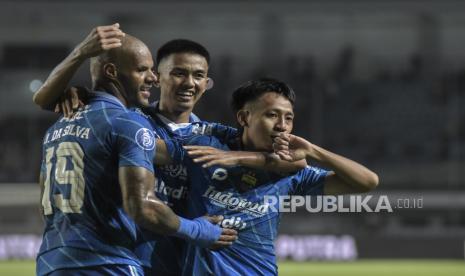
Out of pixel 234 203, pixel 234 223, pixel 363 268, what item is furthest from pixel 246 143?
pixel 363 268

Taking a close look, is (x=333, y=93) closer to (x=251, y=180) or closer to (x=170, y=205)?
(x=170, y=205)

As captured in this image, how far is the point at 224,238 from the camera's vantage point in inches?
177

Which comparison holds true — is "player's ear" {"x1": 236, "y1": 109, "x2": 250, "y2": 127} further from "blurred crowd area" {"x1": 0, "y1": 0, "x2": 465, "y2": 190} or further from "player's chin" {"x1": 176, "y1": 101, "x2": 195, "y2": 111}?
"blurred crowd area" {"x1": 0, "y1": 0, "x2": 465, "y2": 190}

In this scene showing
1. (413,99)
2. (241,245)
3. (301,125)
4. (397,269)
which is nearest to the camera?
(241,245)

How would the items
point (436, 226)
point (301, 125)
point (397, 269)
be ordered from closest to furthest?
point (397, 269) → point (436, 226) → point (301, 125)

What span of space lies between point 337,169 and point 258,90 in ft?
1.99

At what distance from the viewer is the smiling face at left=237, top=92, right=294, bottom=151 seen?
477 cm

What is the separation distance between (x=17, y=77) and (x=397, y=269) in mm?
8477

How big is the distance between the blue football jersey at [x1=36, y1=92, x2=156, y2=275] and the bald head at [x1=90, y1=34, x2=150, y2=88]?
29cm

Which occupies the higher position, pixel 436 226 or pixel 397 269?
pixel 436 226

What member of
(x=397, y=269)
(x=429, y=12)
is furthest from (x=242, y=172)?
(x=429, y=12)

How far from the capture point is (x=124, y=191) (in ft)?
13.2

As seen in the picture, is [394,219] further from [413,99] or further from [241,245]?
[241,245]

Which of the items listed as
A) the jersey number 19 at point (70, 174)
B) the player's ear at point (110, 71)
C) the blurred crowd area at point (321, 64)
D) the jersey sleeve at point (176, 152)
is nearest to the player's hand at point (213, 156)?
the jersey sleeve at point (176, 152)
